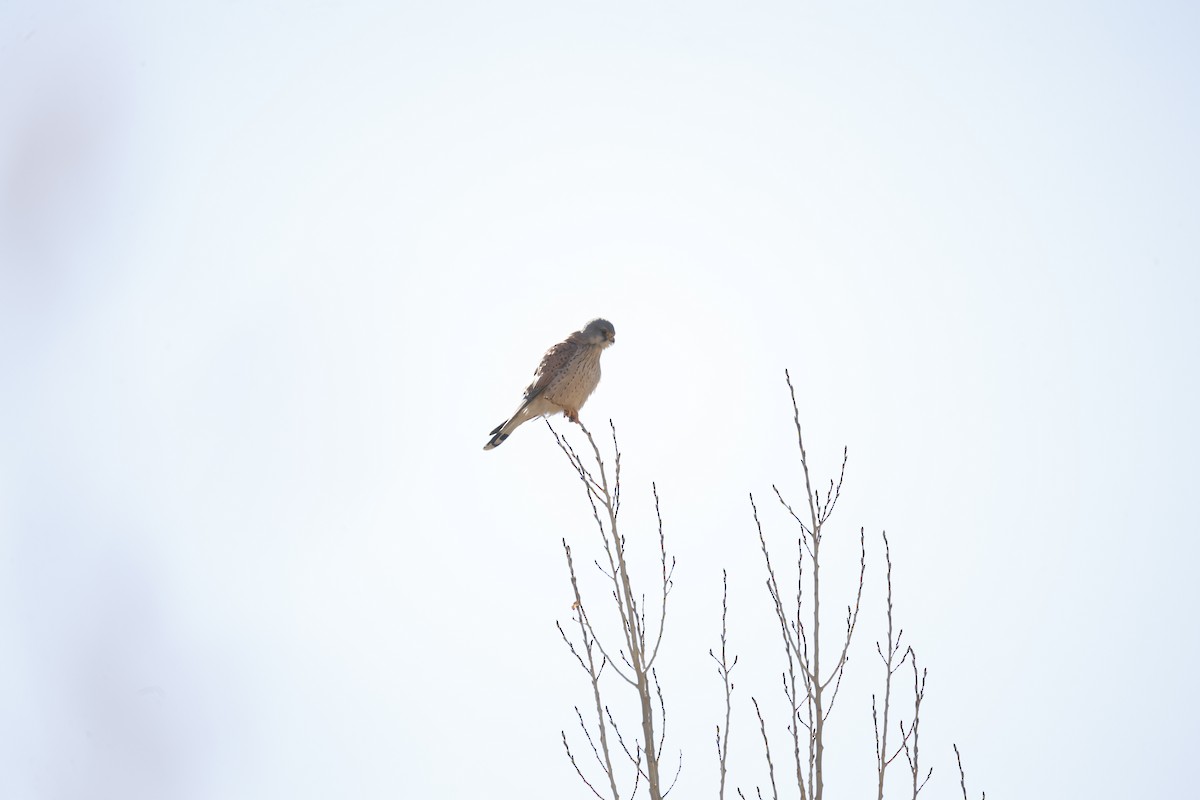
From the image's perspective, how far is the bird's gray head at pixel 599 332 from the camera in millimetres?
6594

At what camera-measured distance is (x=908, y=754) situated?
3283mm

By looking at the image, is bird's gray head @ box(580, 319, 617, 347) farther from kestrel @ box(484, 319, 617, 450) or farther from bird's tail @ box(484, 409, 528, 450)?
bird's tail @ box(484, 409, 528, 450)

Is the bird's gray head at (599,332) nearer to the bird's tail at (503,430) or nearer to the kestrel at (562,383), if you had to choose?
the kestrel at (562,383)

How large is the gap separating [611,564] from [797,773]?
0.86 metres

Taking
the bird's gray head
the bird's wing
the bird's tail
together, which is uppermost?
the bird's gray head

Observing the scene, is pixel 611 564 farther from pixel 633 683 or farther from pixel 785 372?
pixel 785 372

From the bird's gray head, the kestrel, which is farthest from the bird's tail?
the bird's gray head

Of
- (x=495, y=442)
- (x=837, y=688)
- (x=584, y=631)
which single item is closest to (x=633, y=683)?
(x=584, y=631)

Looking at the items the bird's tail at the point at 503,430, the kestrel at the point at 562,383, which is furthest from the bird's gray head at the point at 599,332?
the bird's tail at the point at 503,430

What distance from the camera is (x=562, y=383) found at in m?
6.32

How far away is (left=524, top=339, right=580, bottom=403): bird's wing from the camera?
249 inches

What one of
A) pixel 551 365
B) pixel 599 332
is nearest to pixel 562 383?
pixel 551 365

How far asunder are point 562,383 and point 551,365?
0.15m

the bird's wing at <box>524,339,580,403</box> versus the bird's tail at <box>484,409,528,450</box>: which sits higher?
the bird's wing at <box>524,339,580,403</box>
